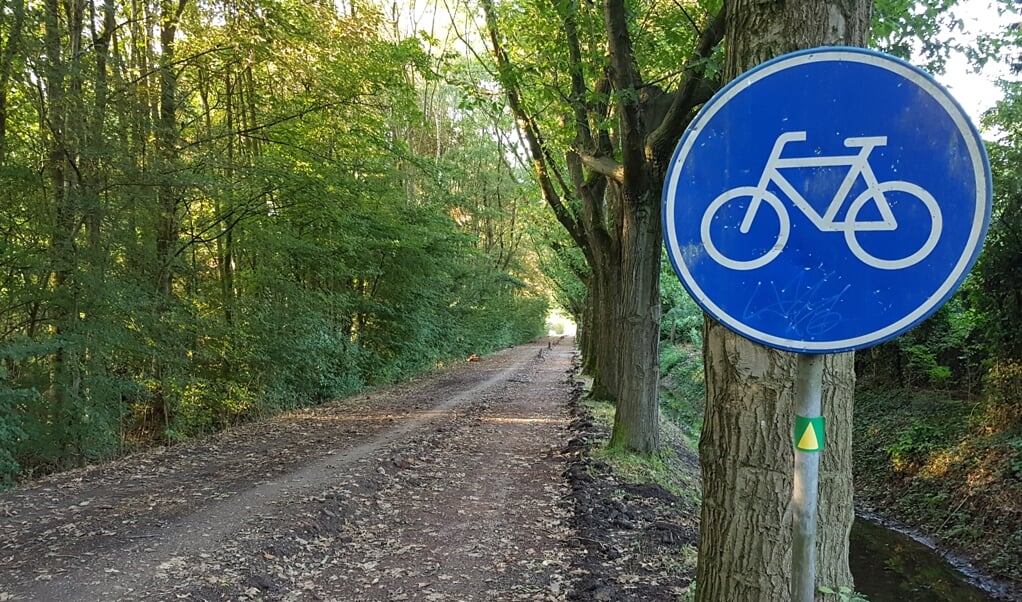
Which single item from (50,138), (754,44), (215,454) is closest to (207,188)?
(50,138)

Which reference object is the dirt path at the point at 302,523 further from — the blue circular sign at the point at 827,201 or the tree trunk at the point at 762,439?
the blue circular sign at the point at 827,201

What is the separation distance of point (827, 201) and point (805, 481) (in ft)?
2.34

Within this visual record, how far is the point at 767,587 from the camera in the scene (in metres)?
2.42

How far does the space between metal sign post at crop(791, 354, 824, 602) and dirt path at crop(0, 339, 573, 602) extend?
3.55 metres

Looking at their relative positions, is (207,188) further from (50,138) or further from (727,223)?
(727,223)

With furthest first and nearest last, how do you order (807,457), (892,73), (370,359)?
(370,359) → (807,457) → (892,73)

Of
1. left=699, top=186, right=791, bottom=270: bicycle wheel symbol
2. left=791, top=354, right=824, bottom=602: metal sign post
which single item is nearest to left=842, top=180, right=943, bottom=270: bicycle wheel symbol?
left=699, top=186, right=791, bottom=270: bicycle wheel symbol

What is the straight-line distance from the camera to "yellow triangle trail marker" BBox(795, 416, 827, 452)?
148 centimetres

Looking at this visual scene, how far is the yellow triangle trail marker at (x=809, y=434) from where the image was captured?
148 cm

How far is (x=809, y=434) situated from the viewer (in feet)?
4.91

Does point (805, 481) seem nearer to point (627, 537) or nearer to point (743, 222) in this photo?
point (743, 222)

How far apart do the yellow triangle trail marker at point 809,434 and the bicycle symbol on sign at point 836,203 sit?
0.41m

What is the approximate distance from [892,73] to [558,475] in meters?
7.45

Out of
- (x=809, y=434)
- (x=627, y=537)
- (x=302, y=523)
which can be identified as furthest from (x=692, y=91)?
(x=302, y=523)
